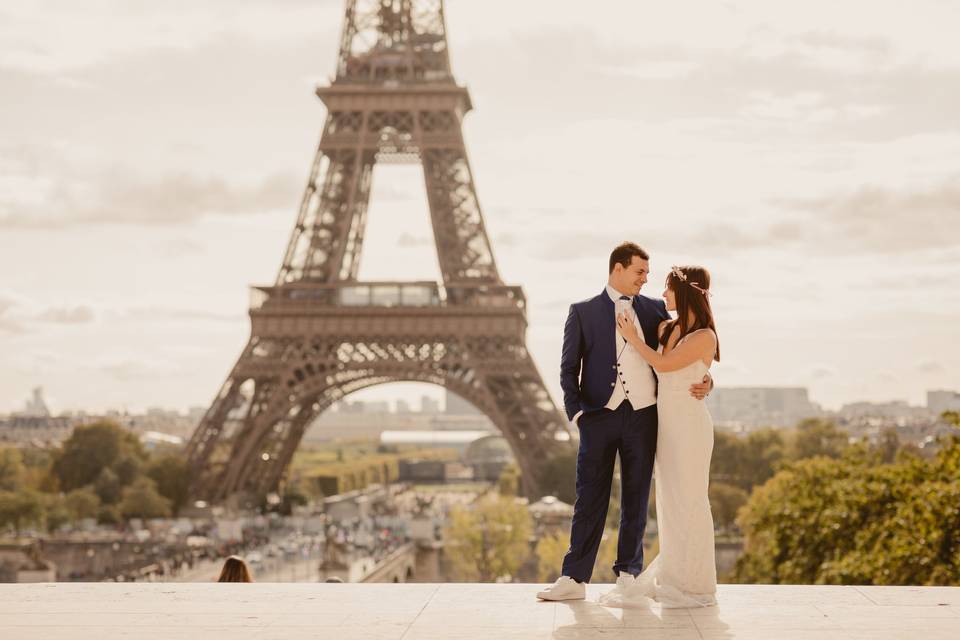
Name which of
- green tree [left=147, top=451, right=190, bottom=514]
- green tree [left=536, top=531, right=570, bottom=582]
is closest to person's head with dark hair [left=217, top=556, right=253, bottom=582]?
green tree [left=536, top=531, right=570, bottom=582]

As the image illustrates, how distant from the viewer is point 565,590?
29.4ft

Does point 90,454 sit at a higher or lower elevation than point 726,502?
higher

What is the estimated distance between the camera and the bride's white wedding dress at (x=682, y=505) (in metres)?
8.84

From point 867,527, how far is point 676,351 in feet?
56.9

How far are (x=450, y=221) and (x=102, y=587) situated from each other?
35742mm

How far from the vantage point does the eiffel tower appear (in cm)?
4459

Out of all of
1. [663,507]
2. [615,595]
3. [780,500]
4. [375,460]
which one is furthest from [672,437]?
[375,460]

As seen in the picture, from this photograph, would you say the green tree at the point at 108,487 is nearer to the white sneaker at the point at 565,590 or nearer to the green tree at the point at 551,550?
the green tree at the point at 551,550

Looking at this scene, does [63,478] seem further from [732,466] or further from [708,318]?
[708,318]

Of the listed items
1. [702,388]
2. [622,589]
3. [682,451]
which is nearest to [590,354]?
[702,388]

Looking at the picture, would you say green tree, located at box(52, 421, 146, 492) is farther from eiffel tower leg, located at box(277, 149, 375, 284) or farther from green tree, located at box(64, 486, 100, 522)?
eiffel tower leg, located at box(277, 149, 375, 284)

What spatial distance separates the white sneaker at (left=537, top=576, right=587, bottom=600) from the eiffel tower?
34.9 metres

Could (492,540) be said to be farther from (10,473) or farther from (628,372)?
(628,372)

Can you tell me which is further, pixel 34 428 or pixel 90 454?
pixel 34 428
